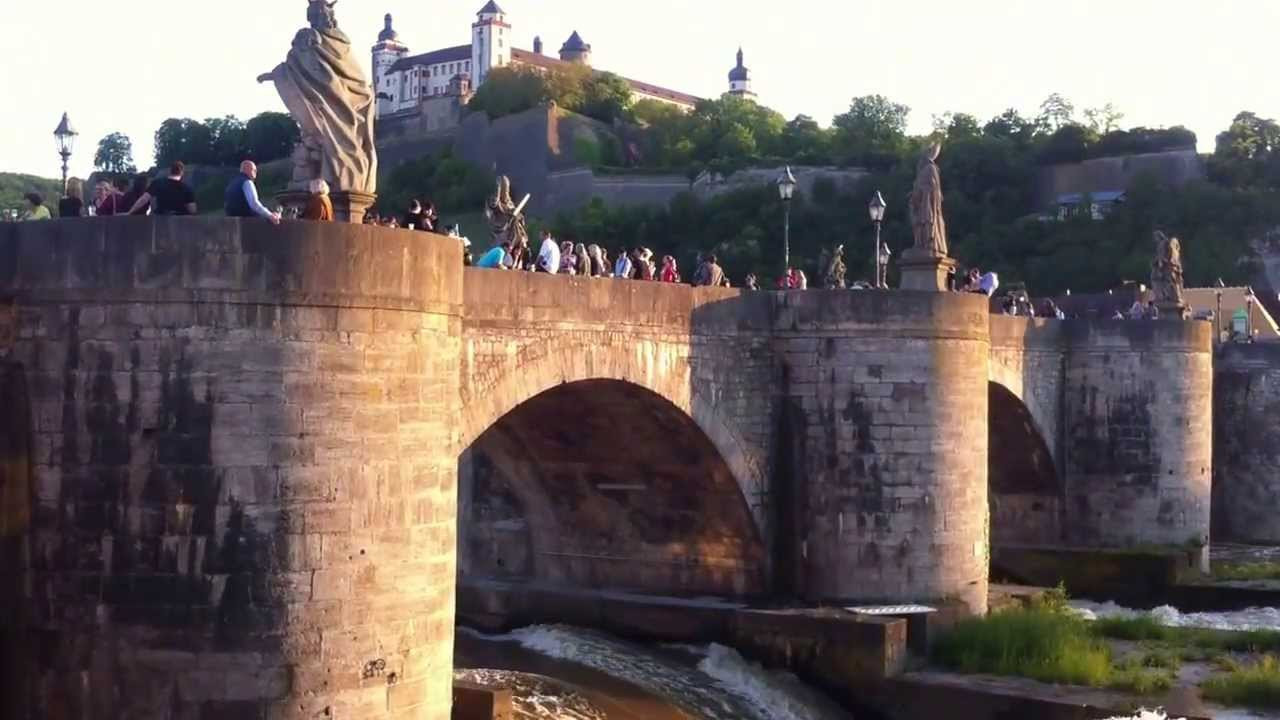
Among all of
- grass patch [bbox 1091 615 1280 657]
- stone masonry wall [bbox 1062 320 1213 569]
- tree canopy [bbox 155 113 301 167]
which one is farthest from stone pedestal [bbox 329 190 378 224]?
tree canopy [bbox 155 113 301 167]

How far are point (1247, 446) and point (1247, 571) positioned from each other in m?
8.11

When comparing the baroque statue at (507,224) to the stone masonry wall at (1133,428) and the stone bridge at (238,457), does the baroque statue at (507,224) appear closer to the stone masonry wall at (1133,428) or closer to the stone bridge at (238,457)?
the stone bridge at (238,457)

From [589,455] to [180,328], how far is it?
12376 millimetres

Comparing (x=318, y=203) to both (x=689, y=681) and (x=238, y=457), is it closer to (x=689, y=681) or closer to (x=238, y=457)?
(x=238, y=457)

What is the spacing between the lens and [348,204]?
13953 millimetres

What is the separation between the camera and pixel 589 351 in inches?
778

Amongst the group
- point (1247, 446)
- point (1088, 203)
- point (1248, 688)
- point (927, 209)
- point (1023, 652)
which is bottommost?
point (1248, 688)

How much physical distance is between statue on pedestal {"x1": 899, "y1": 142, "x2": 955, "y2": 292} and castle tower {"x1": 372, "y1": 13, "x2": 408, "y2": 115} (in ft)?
388

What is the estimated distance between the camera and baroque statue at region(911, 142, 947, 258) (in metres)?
26.0

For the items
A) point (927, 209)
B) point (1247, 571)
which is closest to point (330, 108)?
point (927, 209)

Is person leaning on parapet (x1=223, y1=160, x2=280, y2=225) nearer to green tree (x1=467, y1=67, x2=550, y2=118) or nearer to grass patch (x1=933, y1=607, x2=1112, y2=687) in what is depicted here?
grass patch (x1=933, y1=607, x2=1112, y2=687)

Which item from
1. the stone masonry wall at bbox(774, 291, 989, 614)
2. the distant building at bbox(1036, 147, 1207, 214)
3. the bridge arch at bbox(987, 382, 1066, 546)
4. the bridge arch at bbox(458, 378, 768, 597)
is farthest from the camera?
the distant building at bbox(1036, 147, 1207, 214)

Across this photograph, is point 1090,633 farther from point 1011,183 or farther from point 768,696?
point 1011,183

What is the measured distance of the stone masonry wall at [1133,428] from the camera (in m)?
34.6
